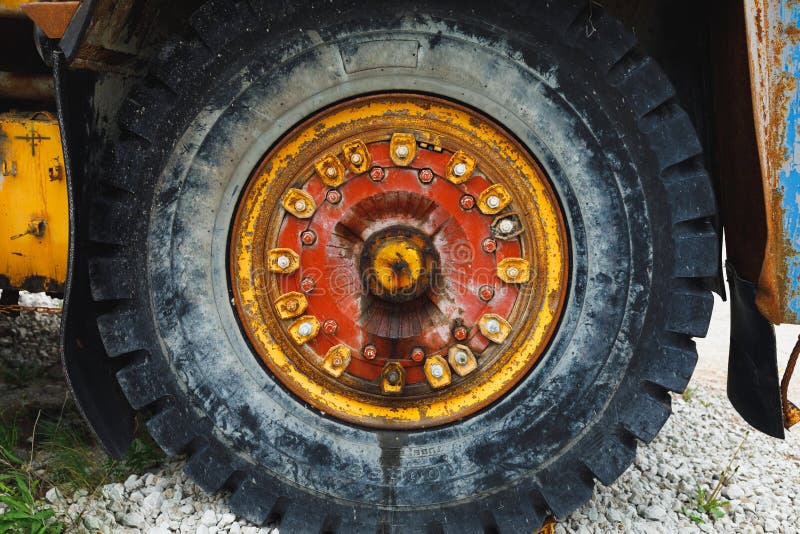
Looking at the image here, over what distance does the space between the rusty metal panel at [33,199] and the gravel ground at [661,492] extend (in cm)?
76

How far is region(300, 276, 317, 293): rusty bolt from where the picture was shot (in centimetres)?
216

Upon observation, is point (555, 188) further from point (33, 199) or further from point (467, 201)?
point (33, 199)

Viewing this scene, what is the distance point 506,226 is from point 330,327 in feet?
2.06

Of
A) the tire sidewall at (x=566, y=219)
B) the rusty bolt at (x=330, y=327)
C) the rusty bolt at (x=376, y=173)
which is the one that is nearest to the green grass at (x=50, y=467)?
the tire sidewall at (x=566, y=219)

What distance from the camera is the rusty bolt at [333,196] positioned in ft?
7.03

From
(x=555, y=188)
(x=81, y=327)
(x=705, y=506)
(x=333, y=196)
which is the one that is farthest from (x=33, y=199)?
(x=705, y=506)

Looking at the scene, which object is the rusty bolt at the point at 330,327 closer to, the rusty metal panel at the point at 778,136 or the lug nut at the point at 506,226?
the lug nut at the point at 506,226

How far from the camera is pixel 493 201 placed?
212cm

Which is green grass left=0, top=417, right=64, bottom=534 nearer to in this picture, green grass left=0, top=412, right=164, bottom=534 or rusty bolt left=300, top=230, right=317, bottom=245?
green grass left=0, top=412, right=164, bottom=534

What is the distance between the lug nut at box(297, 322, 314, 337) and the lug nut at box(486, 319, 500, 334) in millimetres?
543

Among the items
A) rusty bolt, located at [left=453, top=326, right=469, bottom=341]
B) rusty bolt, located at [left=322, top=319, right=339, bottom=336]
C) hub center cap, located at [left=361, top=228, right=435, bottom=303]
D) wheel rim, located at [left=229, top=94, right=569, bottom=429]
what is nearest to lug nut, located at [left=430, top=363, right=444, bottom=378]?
wheel rim, located at [left=229, top=94, right=569, bottom=429]

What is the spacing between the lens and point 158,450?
2.55 meters

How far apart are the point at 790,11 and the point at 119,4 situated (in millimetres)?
1824

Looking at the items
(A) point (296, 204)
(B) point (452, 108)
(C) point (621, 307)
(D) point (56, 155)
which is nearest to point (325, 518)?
(A) point (296, 204)
